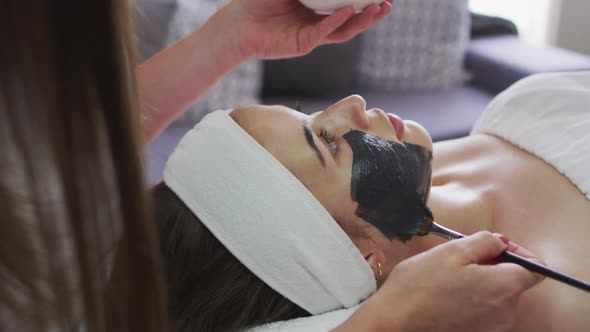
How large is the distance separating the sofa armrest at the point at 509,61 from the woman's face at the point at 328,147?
66.4 inches

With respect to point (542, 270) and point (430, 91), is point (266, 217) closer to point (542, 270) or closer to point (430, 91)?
point (542, 270)

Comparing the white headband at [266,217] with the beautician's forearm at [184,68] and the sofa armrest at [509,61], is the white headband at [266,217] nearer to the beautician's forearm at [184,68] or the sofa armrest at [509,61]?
the beautician's forearm at [184,68]

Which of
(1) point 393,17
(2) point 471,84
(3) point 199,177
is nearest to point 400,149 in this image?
(3) point 199,177

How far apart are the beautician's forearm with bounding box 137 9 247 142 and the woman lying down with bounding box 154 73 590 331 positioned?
0.17 metres

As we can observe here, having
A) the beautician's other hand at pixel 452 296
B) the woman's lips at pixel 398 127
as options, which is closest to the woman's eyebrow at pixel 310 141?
the woman's lips at pixel 398 127

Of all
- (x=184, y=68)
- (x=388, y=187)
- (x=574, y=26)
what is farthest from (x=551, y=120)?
(x=574, y=26)

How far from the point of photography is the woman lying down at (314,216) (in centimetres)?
100

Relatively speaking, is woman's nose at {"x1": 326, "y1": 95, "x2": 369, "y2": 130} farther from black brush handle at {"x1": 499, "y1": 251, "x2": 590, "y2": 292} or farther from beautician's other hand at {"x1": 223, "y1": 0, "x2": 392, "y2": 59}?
black brush handle at {"x1": 499, "y1": 251, "x2": 590, "y2": 292}

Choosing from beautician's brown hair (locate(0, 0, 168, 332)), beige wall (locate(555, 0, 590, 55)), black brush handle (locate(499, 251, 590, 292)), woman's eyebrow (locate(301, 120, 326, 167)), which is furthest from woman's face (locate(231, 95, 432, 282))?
beige wall (locate(555, 0, 590, 55))

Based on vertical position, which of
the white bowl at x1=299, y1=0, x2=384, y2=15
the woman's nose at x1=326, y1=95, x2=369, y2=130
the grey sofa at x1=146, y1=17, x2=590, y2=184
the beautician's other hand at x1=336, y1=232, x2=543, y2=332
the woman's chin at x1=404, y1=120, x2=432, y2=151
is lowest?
the grey sofa at x1=146, y1=17, x2=590, y2=184

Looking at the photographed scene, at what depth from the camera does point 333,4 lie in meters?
1.07

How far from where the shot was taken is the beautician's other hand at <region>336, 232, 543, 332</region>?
2.67 ft

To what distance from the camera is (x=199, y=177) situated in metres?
1.02

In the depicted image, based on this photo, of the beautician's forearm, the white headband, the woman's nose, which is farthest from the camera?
the beautician's forearm
